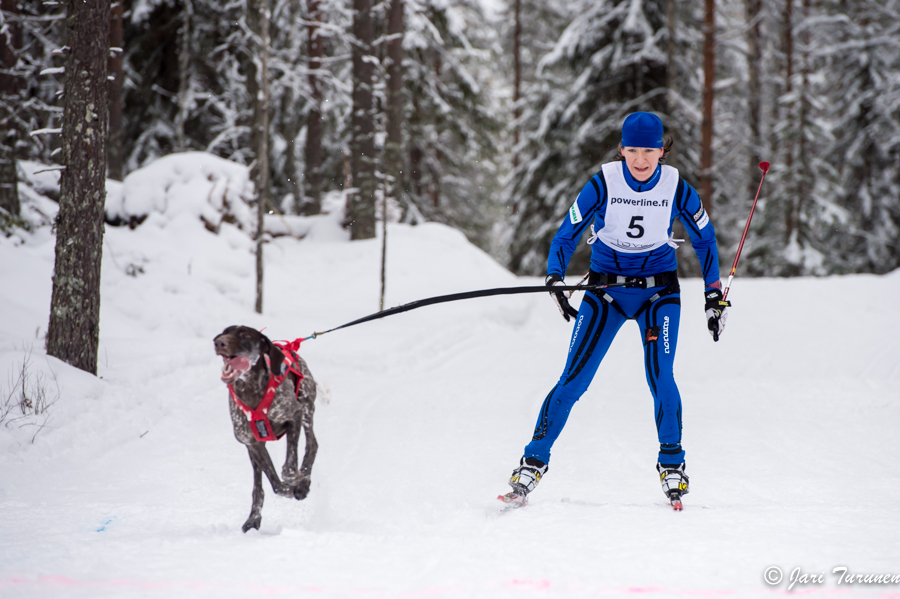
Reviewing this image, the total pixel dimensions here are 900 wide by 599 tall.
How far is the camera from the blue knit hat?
153 inches

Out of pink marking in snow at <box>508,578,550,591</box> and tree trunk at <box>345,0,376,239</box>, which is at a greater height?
tree trunk at <box>345,0,376,239</box>

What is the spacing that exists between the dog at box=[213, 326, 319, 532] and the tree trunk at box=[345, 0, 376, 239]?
41.1ft

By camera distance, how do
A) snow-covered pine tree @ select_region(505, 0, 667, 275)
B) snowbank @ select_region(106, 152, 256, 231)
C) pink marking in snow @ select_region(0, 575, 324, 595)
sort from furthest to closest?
1. snow-covered pine tree @ select_region(505, 0, 667, 275)
2. snowbank @ select_region(106, 152, 256, 231)
3. pink marking in snow @ select_region(0, 575, 324, 595)

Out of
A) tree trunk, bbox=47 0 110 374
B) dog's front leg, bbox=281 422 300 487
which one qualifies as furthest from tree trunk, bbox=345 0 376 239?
dog's front leg, bbox=281 422 300 487

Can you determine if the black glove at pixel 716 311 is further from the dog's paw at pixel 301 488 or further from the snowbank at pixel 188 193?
the snowbank at pixel 188 193

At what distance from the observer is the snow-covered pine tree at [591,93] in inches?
688

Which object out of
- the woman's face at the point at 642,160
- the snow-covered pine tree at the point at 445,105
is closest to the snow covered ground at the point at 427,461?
the woman's face at the point at 642,160

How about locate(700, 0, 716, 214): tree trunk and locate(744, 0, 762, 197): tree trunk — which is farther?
locate(744, 0, 762, 197): tree trunk

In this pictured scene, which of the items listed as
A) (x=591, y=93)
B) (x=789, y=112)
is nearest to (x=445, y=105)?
(x=591, y=93)

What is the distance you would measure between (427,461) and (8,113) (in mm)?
10629

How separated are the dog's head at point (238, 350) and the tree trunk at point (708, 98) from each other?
1559 centimetres

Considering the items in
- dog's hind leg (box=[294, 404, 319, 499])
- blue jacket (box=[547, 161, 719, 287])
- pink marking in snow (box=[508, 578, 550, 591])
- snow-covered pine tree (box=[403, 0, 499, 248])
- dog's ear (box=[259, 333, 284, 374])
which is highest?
snow-covered pine tree (box=[403, 0, 499, 248])

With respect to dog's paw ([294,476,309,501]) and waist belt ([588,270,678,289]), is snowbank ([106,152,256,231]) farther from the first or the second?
waist belt ([588,270,678,289])

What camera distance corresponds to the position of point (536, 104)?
21812 mm
